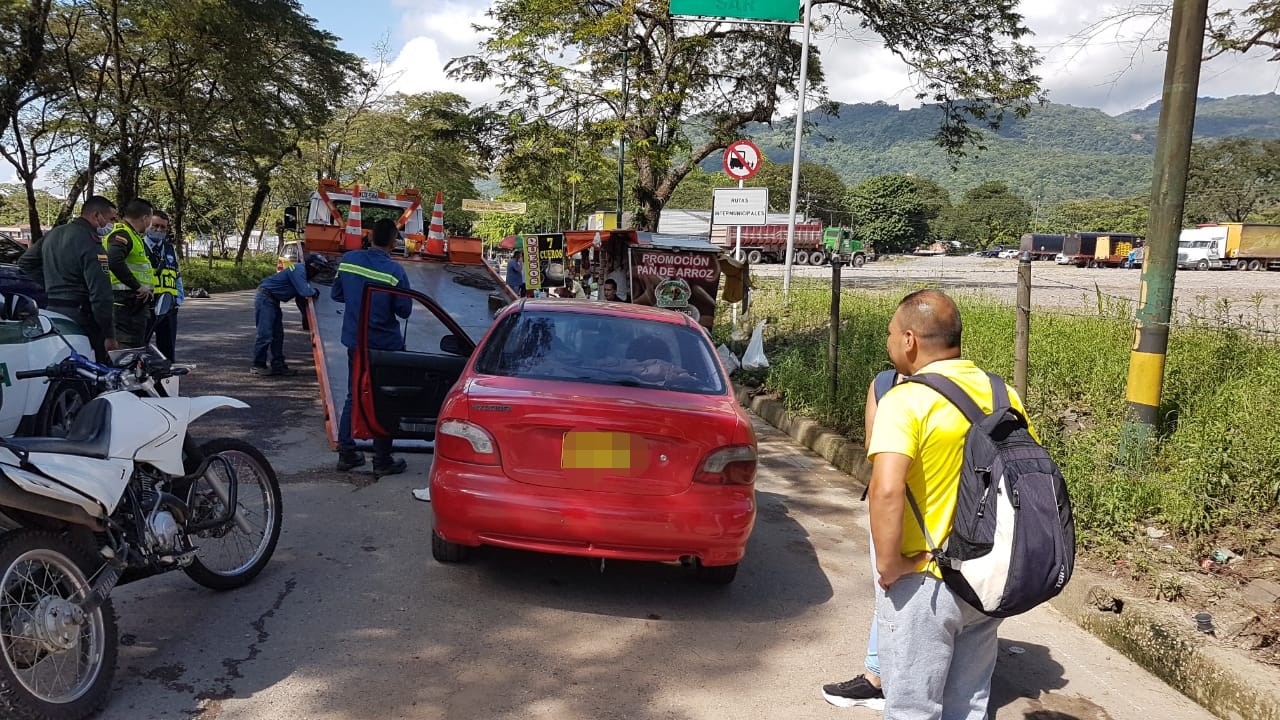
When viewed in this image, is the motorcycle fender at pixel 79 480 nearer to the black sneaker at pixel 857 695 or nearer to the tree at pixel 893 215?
the black sneaker at pixel 857 695

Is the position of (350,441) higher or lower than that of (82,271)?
lower

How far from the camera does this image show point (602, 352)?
4.73 metres

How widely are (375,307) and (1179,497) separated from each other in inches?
206

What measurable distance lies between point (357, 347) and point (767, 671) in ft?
11.6

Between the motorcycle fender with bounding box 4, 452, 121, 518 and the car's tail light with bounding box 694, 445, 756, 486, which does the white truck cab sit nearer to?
the car's tail light with bounding box 694, 445, 756, 486

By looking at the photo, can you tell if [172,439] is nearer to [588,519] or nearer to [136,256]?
[588,519]

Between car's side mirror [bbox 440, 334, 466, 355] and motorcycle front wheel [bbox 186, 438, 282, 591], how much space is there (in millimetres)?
1666

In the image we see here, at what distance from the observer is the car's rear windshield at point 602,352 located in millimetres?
4492

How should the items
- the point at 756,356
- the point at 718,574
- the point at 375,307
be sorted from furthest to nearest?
the point at 756,356
the point at 375,307
the point at 718,574

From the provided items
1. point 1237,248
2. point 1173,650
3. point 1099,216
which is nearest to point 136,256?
point 1173,650

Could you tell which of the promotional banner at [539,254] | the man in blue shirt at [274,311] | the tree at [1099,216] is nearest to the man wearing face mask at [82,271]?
the man in blue shirt at [274,311]

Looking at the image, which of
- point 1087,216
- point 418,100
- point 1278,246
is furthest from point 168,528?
point 1087,216

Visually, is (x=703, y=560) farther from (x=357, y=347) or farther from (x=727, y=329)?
(x=727, y=329)

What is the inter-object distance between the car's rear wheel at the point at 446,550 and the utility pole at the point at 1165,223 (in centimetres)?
392
